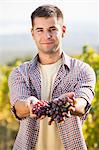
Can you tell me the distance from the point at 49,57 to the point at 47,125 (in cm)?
34

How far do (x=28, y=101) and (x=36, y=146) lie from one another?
29cm

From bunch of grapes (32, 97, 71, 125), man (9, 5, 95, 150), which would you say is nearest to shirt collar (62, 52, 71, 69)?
man (9, 5, 95, 150)

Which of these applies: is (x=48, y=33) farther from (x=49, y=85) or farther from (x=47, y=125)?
(x=47, y=125)

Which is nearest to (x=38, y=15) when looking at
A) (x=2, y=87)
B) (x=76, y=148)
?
(x=76, y=148)

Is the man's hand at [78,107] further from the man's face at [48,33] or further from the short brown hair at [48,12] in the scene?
the short brown hair at [48,12]

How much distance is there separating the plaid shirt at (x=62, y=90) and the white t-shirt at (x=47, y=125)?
0.07 ft

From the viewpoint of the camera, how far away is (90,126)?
6.21 m

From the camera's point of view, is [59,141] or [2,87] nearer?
[59,141]

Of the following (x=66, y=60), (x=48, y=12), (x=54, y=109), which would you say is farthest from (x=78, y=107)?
(x=48, y=12)

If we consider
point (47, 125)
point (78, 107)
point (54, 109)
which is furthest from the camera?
point (47, 125)

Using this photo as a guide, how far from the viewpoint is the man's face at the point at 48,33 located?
8.55 ft

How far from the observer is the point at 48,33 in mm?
2609

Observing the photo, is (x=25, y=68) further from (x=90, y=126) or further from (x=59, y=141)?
(x=90, y=126)

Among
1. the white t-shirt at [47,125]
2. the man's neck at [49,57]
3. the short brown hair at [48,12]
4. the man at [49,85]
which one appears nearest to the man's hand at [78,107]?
the man at [49,85]
